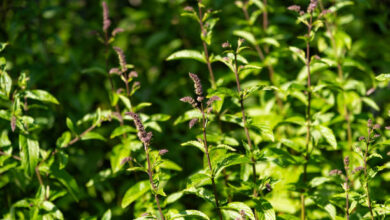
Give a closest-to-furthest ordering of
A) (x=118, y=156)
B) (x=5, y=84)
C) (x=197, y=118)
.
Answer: (x=197, y=118), (x=5, y=84), (x=118, y=156)

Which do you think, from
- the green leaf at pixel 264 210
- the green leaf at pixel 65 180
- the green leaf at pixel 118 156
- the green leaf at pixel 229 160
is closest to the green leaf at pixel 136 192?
the green leaf at pixel 118 156

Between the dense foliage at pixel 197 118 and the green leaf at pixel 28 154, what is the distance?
15 millimetres

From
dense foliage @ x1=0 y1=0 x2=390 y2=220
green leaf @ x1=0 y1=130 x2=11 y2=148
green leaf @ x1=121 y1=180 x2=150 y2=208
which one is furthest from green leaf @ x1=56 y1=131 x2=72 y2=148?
green leaf @ x1=121 y1=180 x2=150 y2=208

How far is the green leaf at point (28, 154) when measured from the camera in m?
2.50

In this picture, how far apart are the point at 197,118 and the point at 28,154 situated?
1.28 meters

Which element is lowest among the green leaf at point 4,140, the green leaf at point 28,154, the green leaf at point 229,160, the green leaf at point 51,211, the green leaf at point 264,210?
the green leaf at point 264,210

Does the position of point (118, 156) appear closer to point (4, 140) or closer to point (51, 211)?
point (51, 211)

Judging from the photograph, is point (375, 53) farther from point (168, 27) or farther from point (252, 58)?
point (168, 27)

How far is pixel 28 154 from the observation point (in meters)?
2.54

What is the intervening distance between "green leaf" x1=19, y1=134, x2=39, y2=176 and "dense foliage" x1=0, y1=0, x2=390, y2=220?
1cm

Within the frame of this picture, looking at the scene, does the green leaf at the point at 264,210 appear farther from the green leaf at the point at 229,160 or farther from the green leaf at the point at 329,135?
the green leaf at the point at 329,135

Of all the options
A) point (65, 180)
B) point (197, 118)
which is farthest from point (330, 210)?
point (65, 180)

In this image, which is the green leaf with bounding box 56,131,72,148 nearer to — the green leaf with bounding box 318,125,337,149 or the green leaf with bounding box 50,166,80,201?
the green leaf with bounding box 50,166,80,201

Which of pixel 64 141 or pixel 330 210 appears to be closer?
pixel 330 210
